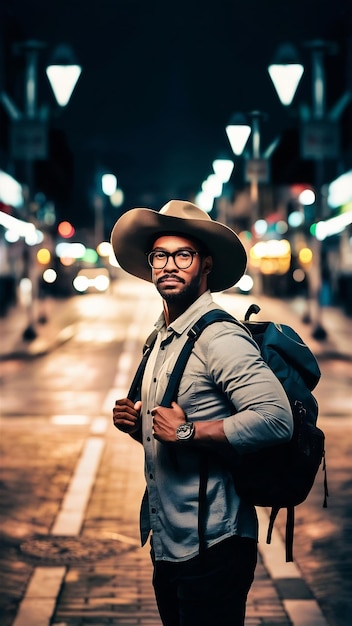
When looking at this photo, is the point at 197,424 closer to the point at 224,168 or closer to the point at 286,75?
the point at 286,75

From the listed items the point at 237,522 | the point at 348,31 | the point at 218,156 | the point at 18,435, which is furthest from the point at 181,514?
the point at 348,31

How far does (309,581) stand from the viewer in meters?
6.61

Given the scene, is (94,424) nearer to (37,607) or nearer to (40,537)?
(40,537)

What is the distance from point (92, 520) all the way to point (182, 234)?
5.51 metres

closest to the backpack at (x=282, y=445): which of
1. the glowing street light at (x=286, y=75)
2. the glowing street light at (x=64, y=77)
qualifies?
the glowing street light at (x=286, y=75)

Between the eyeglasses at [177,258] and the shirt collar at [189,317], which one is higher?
the eyeglasses at [177,258]

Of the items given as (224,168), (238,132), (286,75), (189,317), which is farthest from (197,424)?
(224,168)

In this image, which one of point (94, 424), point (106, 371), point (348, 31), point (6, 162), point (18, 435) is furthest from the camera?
point (6, 162)

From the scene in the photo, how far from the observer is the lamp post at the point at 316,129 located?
15.6m

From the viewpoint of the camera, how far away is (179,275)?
330 centimetres

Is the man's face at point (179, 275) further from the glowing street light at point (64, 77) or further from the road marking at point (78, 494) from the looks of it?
the glowing street light at point (64, 77)

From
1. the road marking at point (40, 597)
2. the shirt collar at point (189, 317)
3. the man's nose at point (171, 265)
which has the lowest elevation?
the road marking at point (40, 597)

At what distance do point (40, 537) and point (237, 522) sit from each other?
4978mm

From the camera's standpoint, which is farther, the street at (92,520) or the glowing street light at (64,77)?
the glowing street light at (64,77)
